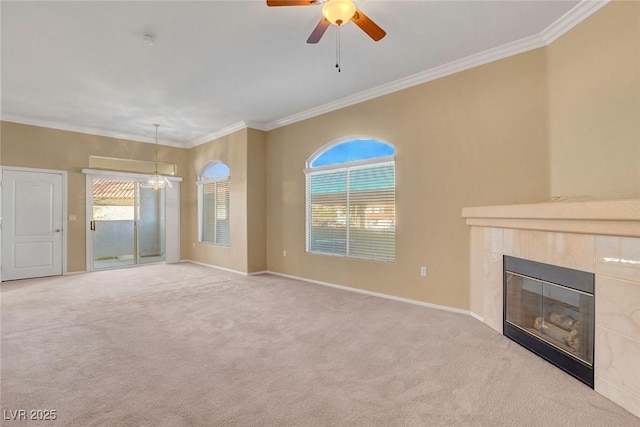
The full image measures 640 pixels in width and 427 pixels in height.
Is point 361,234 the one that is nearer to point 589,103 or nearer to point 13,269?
point 589,103

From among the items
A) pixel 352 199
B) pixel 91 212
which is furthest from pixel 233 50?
pixel 91 212

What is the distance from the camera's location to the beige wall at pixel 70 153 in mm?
5852

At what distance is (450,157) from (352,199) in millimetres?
1677

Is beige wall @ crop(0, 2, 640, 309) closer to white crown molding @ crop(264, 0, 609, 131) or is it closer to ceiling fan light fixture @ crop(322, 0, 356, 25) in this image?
white crown molding @ crop(264, 0, 609, 131)

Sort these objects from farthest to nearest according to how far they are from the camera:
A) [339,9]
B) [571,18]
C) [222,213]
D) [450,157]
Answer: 1. [222,213]
2. [450,157]
3. [571,18]
4. [339,9]

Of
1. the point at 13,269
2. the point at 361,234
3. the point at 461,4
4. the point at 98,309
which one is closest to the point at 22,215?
the point at 13,269

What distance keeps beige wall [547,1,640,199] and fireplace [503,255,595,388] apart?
842 millimetres

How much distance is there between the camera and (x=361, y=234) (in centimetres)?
498

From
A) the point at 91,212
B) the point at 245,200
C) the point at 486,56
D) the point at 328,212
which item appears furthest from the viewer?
the point at 91,212

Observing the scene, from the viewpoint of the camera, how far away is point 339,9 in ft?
6.75

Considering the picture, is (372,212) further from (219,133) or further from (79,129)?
(79,129)

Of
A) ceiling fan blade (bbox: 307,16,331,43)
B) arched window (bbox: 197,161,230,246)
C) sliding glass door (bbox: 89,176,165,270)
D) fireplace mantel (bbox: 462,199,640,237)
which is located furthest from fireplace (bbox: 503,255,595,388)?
sliding glass door (bbox: 89,176,165,270)

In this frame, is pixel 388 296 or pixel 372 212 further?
pixel 372 212

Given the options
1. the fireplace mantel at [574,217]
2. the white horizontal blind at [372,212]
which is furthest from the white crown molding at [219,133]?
the fireplace mantel at [574,217]
